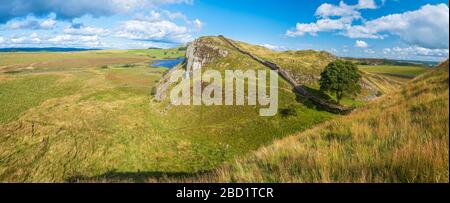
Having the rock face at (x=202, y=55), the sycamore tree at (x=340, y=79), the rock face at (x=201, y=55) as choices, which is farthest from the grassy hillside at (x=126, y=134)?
the rock face at (x=202, y=55)

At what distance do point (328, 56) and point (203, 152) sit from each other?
257ft

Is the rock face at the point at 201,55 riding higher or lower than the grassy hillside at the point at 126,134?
higher

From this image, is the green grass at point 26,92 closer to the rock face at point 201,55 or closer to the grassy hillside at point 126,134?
the grassy hillside at point 126,134

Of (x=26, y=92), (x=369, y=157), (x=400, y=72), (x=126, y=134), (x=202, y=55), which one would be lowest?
(x=126, y=134)

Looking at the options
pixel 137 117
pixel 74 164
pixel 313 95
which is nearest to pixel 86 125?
pixel 137 117

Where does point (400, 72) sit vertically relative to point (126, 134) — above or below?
above

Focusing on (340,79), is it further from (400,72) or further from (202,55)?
(400,72)

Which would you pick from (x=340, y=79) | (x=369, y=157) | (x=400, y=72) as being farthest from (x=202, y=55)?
(x=400, y=72)

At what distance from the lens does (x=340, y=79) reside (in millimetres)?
52281

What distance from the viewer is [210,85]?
61812 millimetres

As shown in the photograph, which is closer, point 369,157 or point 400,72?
point 369,157

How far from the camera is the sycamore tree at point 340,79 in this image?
52.1 meters
